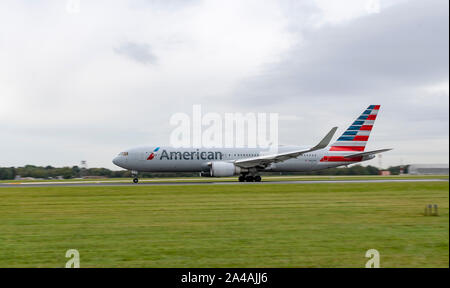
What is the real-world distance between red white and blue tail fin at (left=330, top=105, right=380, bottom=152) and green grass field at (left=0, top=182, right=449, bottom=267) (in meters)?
32.1

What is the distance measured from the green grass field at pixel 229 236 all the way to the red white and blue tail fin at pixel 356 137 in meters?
32.1

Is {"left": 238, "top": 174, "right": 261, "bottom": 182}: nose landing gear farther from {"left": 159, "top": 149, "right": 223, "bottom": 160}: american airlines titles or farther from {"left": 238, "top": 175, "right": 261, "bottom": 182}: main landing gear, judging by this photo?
{"left": 159, "top": 149, "right": 223, "bottom": 160}: american airlines titles

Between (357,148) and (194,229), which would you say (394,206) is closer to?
(194,229)

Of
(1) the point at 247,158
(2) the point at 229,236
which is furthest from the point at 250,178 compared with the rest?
(2) the point at 229,236

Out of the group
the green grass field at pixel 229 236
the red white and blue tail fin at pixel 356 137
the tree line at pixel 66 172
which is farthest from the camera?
the tree line at pixel 66 172

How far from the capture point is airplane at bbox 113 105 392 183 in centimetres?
4347

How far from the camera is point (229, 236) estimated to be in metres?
11.2

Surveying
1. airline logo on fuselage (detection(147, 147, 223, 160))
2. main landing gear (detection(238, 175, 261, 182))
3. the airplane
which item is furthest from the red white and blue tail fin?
airline logo on fuselage (detection(147, 147, 223, 160))

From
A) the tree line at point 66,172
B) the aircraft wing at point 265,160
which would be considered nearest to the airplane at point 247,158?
the aircraft wing at point 265,160

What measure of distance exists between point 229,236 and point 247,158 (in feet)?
117

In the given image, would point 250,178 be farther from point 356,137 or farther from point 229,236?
point 229,236

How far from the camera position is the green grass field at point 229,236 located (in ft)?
28.7

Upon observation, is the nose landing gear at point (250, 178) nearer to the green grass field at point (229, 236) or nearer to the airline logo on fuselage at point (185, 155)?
the airline logo on fuselage at point (185, 155)
